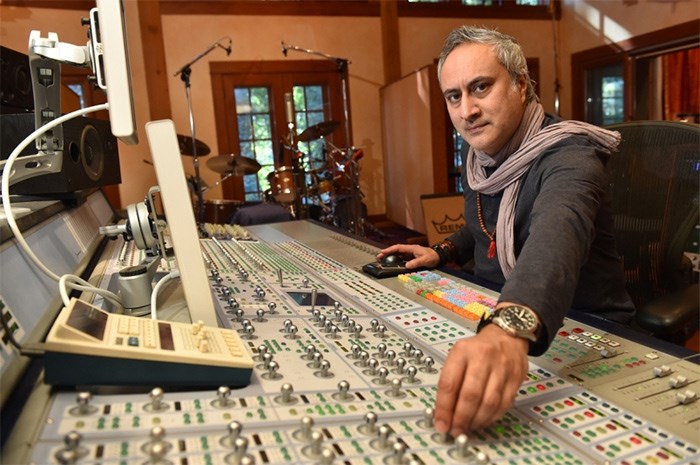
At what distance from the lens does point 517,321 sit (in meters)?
0.65

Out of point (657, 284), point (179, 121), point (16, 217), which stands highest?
point (179, 121)

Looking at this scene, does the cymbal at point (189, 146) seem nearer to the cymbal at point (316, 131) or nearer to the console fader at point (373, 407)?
the cymbal at point (316, 131)

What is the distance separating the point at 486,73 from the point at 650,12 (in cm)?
563

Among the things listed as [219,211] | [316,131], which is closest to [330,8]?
[316,131]

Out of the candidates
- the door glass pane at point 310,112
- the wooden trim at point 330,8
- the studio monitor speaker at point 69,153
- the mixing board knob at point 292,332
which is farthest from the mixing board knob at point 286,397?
the wooden trim at point 330,8

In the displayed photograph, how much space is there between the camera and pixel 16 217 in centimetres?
96

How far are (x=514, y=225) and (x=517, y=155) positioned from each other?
0.17m

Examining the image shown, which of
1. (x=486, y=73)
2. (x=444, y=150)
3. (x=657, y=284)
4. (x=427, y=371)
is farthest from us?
(x=444, y=150)

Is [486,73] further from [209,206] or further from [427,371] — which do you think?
[209,206]

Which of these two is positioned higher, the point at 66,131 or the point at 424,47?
the point at 424,47

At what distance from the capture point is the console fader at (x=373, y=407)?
19.8 inches

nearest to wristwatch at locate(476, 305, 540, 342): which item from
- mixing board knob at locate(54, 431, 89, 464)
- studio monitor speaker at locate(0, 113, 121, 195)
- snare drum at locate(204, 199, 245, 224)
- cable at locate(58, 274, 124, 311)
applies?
mixing board knob at locate(54, 431, 89, 464)

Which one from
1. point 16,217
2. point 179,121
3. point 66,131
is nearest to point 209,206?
point 179,121

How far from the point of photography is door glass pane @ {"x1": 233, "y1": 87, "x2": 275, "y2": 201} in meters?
5.84
